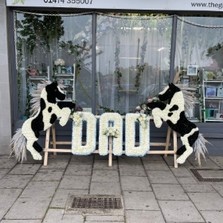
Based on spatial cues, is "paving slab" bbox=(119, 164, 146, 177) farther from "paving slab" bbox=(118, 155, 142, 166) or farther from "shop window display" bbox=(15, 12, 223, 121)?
"shop window display" bbox=(15, 12, 223, 121)

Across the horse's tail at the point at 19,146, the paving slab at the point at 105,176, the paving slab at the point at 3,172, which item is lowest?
the paving slab at the point at 105,176

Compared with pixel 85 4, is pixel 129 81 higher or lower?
lower

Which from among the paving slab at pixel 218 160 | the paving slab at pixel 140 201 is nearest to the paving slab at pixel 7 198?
the paving slab at pixel 140 201

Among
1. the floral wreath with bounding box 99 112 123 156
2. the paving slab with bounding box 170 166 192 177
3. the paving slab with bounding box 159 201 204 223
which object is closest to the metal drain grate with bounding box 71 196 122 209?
the paving slab with bounding box 159 201 204 223

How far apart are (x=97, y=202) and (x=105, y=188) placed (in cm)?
43

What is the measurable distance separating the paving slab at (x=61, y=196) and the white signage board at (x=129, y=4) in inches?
115

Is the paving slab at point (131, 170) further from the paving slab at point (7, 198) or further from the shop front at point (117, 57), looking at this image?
the paving slab at point (7, 198)

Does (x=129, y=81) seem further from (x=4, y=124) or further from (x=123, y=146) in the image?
(x=4, y=124)

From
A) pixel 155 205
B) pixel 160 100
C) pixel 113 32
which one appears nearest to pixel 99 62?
pixel 113 32

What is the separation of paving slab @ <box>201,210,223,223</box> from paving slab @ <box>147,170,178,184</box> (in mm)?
→ 880

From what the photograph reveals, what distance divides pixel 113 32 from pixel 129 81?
920 mm

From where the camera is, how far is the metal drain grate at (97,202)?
10.8ft

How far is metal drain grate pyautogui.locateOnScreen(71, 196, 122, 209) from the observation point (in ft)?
10.8

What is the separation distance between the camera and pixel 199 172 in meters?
4.45
